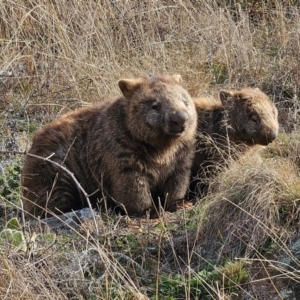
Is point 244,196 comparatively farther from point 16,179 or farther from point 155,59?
point 155,59

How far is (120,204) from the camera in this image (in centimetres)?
732

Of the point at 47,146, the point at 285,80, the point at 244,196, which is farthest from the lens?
the point at 285,80

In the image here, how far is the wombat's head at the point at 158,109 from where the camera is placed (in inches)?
287

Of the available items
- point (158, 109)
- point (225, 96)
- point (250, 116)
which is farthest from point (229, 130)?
point (158, 109)

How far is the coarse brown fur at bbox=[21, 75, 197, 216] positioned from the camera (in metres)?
7.41

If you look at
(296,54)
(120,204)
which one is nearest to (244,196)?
(120,204)

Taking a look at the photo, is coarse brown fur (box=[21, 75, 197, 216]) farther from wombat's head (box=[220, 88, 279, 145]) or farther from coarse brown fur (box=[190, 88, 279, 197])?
wombat's head (box=[220, 88, 279, 145])

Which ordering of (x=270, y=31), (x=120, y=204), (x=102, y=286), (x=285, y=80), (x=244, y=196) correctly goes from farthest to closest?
(x=270, y=31)
(x=285, y=80)
(x=120, y=204)
(x=244, y=196)
(x=102, y=286)

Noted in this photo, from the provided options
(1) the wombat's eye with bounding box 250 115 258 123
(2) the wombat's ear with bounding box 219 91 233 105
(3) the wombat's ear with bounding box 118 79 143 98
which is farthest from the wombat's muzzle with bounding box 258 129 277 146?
(3) the wombat's ear with bounding box 118 79 143 98

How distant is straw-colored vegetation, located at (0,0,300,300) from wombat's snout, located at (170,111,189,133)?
20.5 inches

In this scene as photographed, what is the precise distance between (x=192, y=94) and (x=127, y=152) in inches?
93.2

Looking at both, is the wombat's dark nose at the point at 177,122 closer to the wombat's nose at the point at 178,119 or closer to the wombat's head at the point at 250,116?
the wombat's nose at the point at 178,119

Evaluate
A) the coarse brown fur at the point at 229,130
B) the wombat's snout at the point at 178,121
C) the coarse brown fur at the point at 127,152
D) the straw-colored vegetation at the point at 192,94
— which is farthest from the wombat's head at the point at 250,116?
the wombat's snout at the point at 178,121

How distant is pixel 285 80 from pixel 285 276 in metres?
4.46
